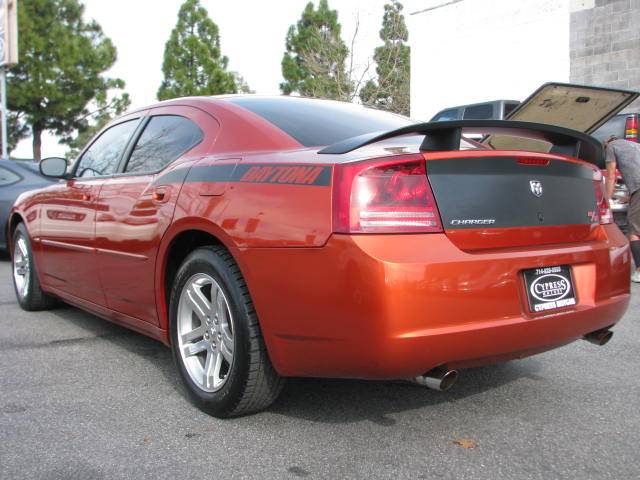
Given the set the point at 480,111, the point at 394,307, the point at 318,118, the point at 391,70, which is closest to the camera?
the point at 394,307

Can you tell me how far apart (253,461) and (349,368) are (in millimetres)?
506

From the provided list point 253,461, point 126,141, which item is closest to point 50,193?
point 126,141

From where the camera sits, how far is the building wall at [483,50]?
55.9 feet

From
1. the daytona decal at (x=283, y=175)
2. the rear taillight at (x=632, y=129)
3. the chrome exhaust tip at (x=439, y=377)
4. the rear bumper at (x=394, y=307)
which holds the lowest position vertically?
the chrome exhaust tip at (x=439, y=377)

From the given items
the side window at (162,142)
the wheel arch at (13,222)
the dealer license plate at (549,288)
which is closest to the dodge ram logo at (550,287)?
the dealer license plate at (549,288)

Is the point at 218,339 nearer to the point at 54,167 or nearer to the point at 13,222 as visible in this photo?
the point at 54,167

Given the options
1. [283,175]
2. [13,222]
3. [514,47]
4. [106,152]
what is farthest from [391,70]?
[283,175]

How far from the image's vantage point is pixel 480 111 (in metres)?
10.6

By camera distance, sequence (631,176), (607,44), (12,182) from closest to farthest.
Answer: (631,176)
(12,182)
(607,44)

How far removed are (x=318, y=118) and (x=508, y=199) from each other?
1.15m

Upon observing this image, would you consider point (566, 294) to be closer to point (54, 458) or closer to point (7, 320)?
point (54, 458)

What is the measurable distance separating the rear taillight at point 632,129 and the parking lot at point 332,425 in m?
5.51

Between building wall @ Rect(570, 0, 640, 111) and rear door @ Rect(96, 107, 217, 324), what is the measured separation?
1347 centimetres

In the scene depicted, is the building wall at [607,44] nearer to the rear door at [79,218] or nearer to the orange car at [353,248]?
the rear door at [79,218]
